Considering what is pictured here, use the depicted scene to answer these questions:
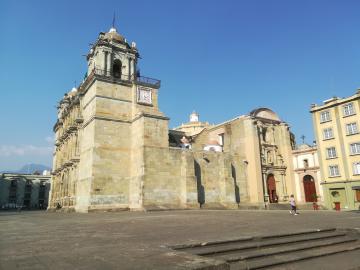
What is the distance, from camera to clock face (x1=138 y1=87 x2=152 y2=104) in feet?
112

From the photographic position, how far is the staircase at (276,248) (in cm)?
734

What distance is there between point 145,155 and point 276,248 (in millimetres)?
22432

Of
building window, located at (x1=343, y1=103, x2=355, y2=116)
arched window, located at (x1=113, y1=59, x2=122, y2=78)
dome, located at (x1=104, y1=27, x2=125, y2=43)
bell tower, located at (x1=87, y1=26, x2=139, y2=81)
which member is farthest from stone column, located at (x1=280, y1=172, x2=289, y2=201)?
dome, located at (x1=104, y1=27, x2=125, y2=43)

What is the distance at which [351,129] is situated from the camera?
34.0 meters

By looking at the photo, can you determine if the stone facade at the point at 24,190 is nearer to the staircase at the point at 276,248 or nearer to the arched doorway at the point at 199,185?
the arched doorway at the point at 199,185

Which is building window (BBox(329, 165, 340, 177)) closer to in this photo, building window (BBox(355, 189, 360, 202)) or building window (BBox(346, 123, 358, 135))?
building window (BBox(355, 189, 360, 202))

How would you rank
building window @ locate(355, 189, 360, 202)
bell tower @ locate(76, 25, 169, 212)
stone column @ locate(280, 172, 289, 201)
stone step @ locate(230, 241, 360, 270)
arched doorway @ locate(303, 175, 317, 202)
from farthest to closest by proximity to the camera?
stone column @ locate(280, 172, 289, 201) < arched doorway @ locate(303, 175, 317, 202) < building window @ locate(355, 189, 360, 202) < bell tower @ locate(76, 25, 169, 212) < stone step @ locate(230, 241, 360, 270)

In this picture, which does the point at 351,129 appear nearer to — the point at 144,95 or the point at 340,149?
the point at 340,149

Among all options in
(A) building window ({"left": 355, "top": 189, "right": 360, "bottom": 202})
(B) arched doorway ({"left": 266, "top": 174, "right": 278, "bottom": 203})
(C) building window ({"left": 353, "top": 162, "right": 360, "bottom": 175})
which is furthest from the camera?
(B) arched doorway ({"left": 266, "top": 174, "right": 278, "bottom": 203})

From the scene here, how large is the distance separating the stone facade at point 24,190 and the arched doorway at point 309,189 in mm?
62244

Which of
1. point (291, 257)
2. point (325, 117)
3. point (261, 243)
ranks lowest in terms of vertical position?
point (291, 257)

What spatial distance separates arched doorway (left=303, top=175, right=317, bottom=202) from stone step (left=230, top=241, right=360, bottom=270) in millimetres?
31226

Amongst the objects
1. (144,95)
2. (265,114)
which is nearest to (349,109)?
(265,114)

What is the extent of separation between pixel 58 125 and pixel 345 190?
45328 mm
